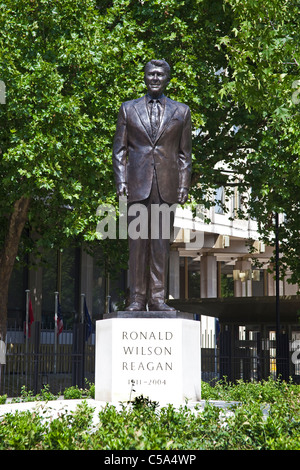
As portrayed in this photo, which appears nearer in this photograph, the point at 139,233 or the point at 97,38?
the point at 139,233

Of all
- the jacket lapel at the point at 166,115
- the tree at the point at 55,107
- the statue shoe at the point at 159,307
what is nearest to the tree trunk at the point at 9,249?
the tree at the point at 55,107

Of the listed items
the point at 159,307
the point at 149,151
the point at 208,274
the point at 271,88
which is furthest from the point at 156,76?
the point at 208,274

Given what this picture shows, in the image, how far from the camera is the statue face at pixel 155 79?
970cm

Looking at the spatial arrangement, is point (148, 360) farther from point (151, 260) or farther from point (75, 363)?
point (75, 363)

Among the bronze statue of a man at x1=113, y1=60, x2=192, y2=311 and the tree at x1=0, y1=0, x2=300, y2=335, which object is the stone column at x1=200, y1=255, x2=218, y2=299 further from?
the bronze statue of a man at x1=113, y1=60, x2=192, y2=311

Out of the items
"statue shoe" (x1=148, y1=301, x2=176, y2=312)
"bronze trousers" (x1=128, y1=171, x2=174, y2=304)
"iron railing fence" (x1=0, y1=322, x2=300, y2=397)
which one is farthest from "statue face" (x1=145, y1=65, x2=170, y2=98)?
"iron railing fence" (x1=0, y1=322, x2=300, y2=397)

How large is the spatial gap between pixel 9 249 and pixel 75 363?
3557mm

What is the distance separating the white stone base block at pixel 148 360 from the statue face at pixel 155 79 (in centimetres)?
303

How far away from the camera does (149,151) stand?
969 cm

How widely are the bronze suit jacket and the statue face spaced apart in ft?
0.64

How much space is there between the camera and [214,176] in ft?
71.2

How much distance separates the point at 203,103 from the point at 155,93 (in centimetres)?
969
